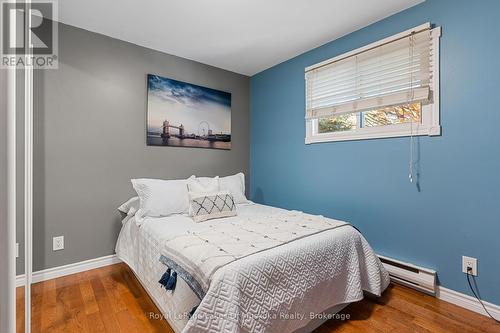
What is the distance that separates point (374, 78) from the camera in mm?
2305

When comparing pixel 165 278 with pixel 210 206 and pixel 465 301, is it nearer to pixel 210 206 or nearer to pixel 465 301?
pixel 210 206

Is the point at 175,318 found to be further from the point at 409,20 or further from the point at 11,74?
the point at 409,20

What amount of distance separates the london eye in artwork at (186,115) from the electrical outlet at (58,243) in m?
1.25

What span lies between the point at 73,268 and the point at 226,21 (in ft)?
9.29

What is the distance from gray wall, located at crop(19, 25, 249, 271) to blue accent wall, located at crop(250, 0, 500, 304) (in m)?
2.01

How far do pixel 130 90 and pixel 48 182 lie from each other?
122 cm

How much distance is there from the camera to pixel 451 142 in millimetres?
1876

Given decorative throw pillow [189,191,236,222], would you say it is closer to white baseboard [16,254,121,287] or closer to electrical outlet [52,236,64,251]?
white baseboard [16,254,121,287]

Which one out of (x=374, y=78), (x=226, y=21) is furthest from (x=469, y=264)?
(x=226, y=21)

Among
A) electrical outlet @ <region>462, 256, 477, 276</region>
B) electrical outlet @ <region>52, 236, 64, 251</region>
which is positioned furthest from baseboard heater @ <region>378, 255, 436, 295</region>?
electrical outlet @ <region>52, 236, 64, 251</region>

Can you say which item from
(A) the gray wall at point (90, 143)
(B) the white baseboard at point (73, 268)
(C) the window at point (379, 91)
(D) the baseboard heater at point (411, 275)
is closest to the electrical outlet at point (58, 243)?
(A) the gray wall at point (90, 143)

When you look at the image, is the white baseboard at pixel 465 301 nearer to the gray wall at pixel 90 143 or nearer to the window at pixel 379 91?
the window at pixel 379 91

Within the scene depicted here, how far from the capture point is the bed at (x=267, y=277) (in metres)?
1.17

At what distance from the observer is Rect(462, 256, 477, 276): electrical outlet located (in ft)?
5.81
